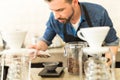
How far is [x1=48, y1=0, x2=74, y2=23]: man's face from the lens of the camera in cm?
168

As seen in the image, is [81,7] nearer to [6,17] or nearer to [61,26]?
[61,26]

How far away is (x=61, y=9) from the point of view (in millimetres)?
1722

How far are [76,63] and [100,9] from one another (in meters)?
0.70

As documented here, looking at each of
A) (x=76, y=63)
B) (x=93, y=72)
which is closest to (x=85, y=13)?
(x=76, y=63)

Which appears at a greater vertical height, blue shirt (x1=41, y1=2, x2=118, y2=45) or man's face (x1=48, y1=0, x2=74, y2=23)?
man's face (x1=48, y1=0, x2=74, y2=23)

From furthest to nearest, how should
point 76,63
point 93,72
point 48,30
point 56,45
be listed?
1. point 56,45
2. point 48,30
3. point 76,63
4. point 93,72

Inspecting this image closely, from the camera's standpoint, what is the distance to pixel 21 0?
274cm

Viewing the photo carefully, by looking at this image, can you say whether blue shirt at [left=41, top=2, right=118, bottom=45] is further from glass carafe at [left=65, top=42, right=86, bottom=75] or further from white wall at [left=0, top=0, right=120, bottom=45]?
white wall at [left=0, top=0, right=120, bottom=45]

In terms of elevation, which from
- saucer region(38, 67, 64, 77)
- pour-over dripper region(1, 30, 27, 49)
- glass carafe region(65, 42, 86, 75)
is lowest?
saucer region(38, 67, 64, 77)

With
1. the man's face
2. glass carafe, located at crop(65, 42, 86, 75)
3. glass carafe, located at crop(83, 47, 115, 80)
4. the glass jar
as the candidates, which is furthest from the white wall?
glass carafe, located at crop(83, 47, 115, 80)

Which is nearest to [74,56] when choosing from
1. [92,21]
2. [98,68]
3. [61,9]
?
[98,68]

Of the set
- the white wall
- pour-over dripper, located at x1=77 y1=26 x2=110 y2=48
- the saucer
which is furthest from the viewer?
the white wall

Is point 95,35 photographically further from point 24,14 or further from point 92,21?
point 24,14

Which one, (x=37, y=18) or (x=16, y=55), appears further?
(x=37, y=18)
